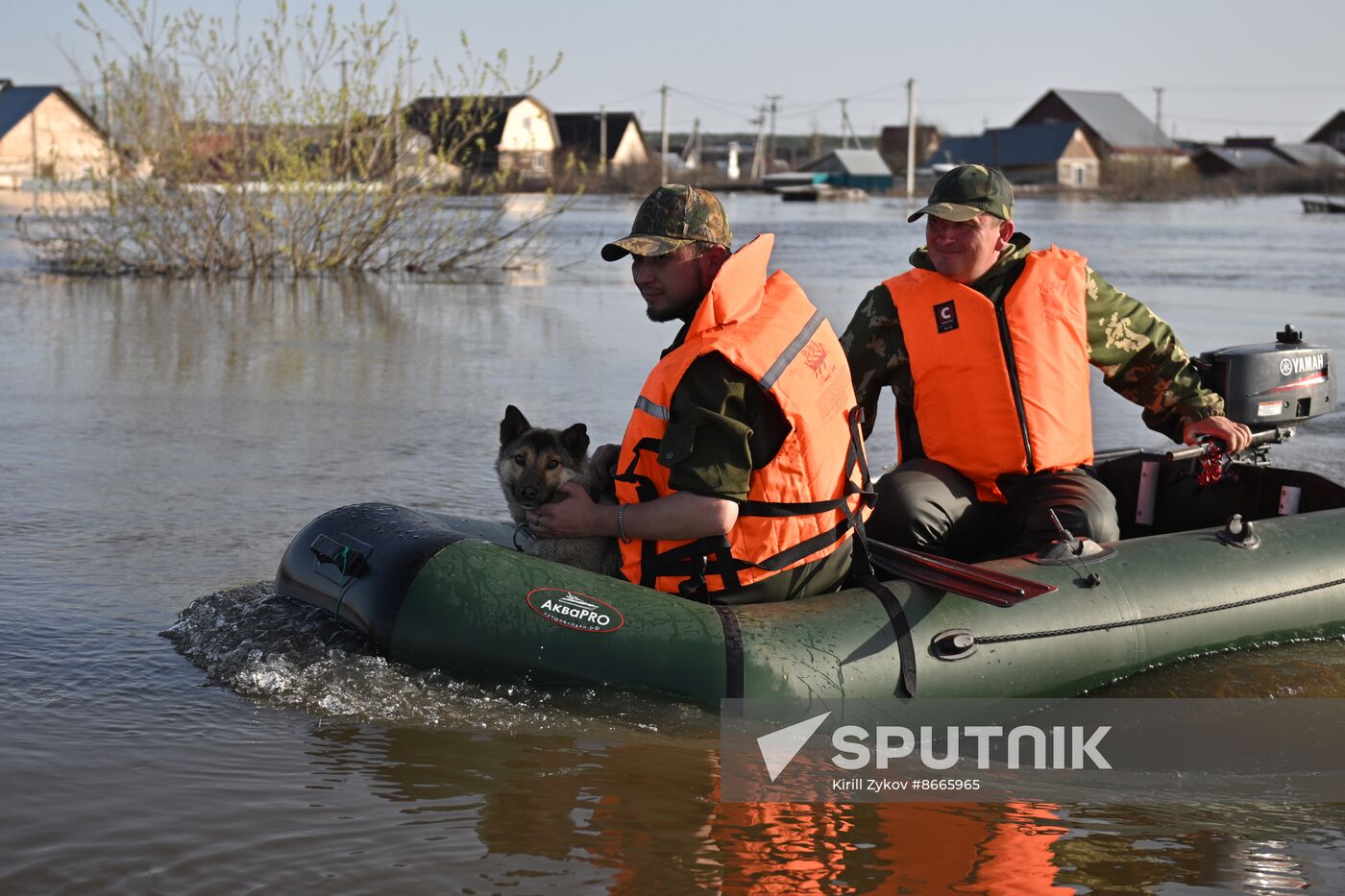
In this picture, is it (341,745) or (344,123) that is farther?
(344,123)

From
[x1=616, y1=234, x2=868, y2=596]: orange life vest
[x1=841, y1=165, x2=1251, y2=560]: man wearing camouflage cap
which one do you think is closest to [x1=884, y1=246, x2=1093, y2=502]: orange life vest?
[x1=841, y1=165, x2=1251, y2=560]: man wearing camouflage cap

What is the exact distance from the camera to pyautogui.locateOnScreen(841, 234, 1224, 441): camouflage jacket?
534 cm

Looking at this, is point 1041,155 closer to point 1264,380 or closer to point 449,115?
point 449,115

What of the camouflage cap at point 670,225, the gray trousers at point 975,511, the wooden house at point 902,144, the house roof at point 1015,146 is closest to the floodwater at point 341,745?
the gray trousers at point 975,511

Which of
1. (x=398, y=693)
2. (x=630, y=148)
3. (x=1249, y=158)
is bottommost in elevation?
(x=398, y=693)

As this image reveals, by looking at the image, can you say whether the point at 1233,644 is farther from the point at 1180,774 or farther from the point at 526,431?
the point at 526,431

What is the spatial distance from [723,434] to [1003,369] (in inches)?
54.7

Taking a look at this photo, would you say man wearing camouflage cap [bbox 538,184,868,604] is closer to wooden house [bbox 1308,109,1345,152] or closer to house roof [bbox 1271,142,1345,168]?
house roof [bbox 1271,142,1345,168]

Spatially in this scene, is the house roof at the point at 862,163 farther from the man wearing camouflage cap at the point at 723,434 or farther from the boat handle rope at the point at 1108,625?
the man wearing camouflage cap at the point at 723,434

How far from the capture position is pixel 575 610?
437 centimetres

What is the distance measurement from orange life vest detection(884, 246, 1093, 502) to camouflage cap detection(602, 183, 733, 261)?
1261 millimetres

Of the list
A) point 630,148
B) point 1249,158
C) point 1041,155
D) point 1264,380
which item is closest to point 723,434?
point 1264,380

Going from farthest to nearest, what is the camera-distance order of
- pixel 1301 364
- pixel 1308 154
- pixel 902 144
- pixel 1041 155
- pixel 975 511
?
pixel 902 144 → pixel 1308 154 → pixel 1041 155 → pixel 1301 364 → pixel 975 511

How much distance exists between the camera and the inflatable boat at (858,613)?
A: 434 cm
